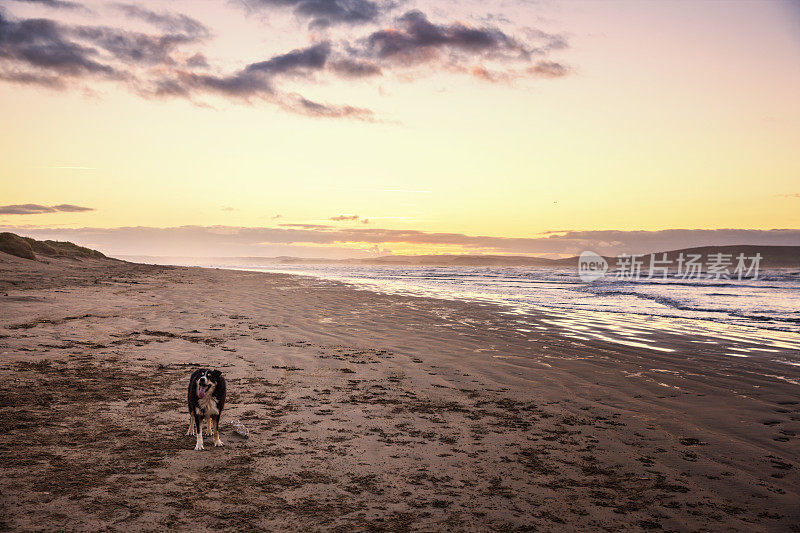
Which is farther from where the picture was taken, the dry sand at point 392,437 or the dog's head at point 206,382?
the dog's head at point 206,382

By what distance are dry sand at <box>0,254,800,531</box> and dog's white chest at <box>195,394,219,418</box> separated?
0.40m

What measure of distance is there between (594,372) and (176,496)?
25.3 ft

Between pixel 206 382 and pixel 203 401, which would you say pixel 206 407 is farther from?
pixel 206 382

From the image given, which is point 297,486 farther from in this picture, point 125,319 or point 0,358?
point 125,319

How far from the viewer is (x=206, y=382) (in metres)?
5.14

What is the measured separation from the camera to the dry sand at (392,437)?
13.1ft

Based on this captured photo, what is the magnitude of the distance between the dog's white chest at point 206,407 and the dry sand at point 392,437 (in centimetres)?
40

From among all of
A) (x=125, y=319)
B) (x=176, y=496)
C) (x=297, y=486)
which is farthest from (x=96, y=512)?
(x=125, y=319)

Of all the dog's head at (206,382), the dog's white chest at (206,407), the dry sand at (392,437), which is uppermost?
the dog's head at (206,382)

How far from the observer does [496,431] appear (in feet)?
19.6

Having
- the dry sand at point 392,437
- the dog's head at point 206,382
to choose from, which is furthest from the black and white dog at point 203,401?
the dry sand at point 392,437

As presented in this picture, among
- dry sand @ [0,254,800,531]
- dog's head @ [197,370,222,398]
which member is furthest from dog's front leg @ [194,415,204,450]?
dog's head @ [197,370,222,398]

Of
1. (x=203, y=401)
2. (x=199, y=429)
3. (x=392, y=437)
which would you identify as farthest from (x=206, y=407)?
(x=392, y=437)

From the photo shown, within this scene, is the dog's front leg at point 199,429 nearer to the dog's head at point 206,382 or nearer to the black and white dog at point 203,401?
the black and white dog at point 203,401
